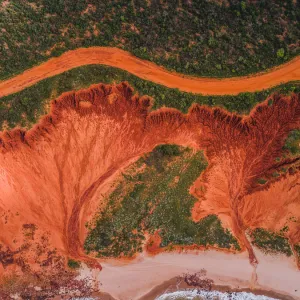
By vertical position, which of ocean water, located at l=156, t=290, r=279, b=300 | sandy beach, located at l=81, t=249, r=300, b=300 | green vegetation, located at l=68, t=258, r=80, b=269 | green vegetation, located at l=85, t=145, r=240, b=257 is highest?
green vegetation, located at l=85, t=145, r=240, b=257

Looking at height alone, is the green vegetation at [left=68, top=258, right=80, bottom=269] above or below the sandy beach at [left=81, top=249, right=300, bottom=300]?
above

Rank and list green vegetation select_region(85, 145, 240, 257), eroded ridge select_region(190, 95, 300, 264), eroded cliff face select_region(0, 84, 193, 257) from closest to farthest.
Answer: eroded cliff face select_region(0, 84, 193, 257) → green vegetation select_region(85, 145, 240, 257) → eroded ridge select_region(190, 95, 300, 264)

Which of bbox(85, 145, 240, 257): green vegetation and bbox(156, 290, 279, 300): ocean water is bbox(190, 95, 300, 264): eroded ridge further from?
bbox(156, 290, 279, 300): ocean water

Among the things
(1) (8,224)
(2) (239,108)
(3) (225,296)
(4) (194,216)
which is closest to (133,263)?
(4) (194,216)

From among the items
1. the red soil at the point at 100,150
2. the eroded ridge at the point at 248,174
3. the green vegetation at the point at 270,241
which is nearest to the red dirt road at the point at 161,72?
the red soil at the point at 100,150

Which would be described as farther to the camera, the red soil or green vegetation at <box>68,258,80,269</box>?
green vegetation at <box>68,258,80,269</box>

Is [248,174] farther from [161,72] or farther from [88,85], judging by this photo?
[88,85]

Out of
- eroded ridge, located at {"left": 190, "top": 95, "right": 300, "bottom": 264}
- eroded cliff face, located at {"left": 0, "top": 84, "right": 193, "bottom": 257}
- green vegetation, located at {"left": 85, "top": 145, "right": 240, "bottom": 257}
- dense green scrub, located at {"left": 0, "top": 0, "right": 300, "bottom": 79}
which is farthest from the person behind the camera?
eroded ridge, located at {"left": 190, "top": 95, "right": 300, "bottom": 264}

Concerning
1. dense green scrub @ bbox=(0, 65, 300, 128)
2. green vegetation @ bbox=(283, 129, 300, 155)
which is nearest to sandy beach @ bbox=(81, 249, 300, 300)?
green vegetation @ bbox=(283, 129, 300, 155)
